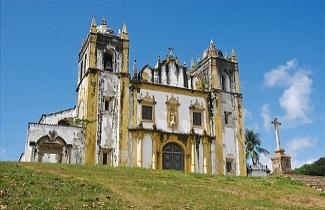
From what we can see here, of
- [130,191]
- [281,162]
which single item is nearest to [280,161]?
[281,162]

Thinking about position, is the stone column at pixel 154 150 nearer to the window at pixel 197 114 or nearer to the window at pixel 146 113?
the window at pixel 146 113

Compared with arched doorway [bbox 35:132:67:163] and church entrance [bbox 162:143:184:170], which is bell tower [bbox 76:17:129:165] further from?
church entrance [bbox 162:143:184:170]

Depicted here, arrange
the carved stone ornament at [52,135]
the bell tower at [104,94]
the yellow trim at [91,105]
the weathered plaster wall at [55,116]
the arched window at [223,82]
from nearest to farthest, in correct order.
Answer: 1. the carved stone ornament at [52,135]
2. the yellow trim at [91,105]
3. the bell tower at [104,94]
4. the arched window at [223,82]
5. the weathered plaster wall at [55,116]

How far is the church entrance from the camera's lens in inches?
1246

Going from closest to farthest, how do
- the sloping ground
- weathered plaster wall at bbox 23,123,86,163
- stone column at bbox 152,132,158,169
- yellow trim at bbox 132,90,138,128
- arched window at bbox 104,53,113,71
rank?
1. the sloping ground
2. weathered plaster wall at bbox 23,123,86,163
3. stone column at bbox 152,132,158,169
4. yellow trim at bbox 132,90,138,128
5. arched window at bbox 104,53,113,71

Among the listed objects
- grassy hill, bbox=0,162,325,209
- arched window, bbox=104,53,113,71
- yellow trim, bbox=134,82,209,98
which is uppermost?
arched window, bbox=104,53,113,71

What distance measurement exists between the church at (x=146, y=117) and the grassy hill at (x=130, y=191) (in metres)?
6.83

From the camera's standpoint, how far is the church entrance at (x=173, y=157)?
104 ft

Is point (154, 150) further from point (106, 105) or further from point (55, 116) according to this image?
point (55, 116)

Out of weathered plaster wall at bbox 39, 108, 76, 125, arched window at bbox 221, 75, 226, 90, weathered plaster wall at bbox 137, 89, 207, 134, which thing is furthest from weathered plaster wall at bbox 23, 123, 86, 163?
arched window at bbox 221, 75, 226, 90

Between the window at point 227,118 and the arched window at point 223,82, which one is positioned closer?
the window at point 227,118

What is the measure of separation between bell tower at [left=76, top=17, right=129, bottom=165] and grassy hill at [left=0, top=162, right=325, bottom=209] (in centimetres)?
663

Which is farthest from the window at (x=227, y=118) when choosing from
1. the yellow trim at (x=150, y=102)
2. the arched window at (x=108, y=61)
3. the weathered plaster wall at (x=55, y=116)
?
the weathered plaster wall at (x=55, y=116)

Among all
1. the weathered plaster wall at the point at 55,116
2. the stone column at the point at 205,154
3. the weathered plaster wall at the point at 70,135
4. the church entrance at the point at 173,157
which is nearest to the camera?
the weathered plaster wall at the point at 70,135
